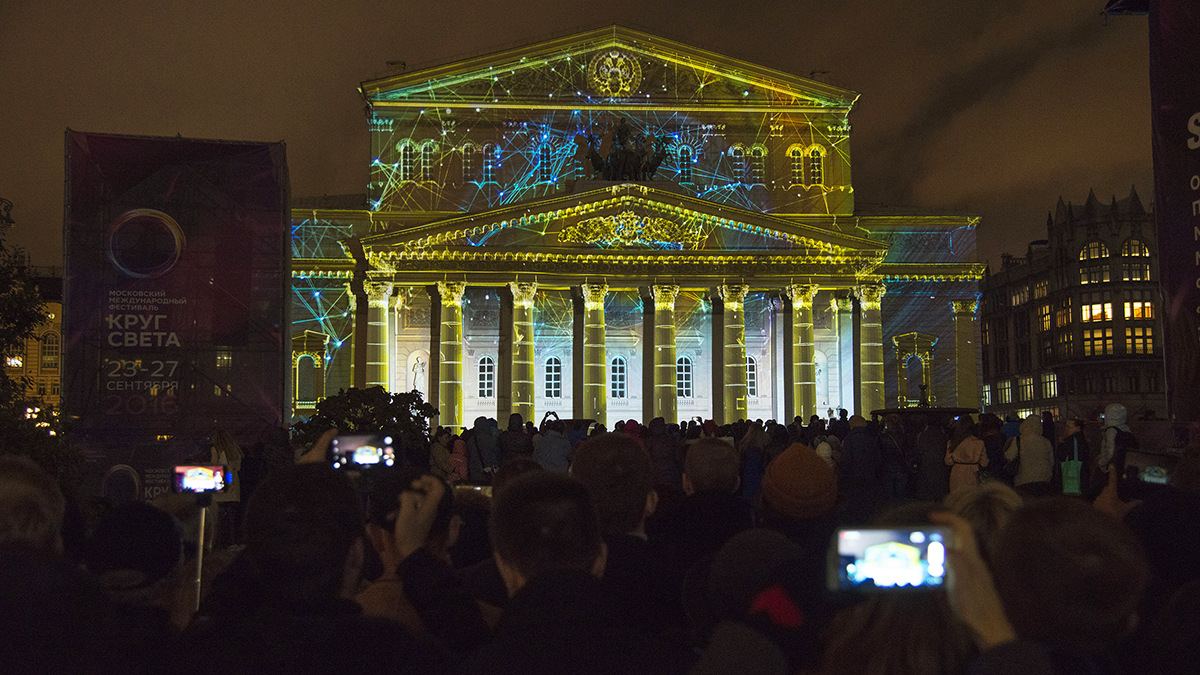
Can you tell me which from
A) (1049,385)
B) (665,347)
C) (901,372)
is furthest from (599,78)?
(1049,385)

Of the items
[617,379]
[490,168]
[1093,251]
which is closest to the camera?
[490,168]

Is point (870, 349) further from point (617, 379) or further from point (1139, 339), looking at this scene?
point (1139, 339)

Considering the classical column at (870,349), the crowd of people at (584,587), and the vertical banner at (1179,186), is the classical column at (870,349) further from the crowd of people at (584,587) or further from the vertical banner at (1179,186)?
the crowd of people at (584,587)

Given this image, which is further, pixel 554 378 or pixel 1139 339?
pixel 1139 339

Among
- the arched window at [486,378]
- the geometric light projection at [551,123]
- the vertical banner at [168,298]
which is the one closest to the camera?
the vertical banner at [168,298]

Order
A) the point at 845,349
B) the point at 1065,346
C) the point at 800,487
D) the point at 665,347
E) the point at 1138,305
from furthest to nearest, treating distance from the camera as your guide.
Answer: the point at 1065,346, the point at 1138,305, the point at 845,349, the point at 665,347, the point at 800,487

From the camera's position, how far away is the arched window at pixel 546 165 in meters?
45.8

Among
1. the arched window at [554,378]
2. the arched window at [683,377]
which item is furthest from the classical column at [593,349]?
the arched window at [683,377]

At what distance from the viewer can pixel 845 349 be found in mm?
44000

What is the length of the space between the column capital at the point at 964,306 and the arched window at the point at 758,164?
9842mm

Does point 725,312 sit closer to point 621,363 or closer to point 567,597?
point 621,363

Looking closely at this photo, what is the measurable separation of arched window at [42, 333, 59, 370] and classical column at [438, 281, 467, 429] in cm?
4884

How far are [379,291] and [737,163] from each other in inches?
634

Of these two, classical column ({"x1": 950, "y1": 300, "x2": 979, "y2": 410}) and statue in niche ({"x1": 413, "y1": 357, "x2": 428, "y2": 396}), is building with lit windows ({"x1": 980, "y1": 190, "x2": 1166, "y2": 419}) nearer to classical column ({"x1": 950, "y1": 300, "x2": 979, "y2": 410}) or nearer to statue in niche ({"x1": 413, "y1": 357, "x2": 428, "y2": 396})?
classical column ({"x1": 950, "y1": 300, "x2": 979, "y2": 410})
